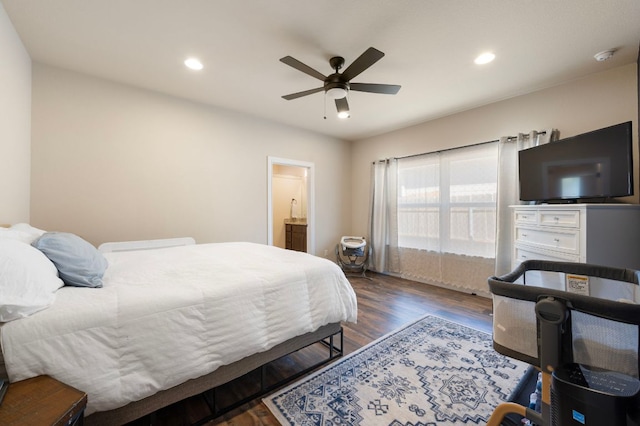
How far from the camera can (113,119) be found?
2789 millimetres

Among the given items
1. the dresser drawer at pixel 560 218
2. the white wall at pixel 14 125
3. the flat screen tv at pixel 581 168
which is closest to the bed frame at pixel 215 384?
the white wall at pixel 14 125

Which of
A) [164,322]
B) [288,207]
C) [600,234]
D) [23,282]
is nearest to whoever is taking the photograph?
[23,282]

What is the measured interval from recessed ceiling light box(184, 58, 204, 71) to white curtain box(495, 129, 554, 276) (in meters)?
3.61

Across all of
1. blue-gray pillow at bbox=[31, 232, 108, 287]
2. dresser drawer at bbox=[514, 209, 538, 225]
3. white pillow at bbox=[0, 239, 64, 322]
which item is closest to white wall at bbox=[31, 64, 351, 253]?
blue-gray pillow at bbox=[31, 232, 108, 287]

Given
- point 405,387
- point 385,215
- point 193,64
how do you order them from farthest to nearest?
point 385,215 < point 193,64 < point 405,387

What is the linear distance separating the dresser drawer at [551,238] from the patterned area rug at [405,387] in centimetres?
104

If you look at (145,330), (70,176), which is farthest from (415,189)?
(70,176)

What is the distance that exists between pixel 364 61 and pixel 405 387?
2.34 m

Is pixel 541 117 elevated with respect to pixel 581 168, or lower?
elevated

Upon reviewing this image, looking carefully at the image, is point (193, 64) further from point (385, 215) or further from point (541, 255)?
point (541, 255)

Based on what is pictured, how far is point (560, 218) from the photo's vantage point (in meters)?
2.24

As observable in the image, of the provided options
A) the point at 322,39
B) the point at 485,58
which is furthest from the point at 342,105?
the point at 485,58

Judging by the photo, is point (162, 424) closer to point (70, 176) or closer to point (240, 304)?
point (240, 304)

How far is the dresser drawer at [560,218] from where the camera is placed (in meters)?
2.10
